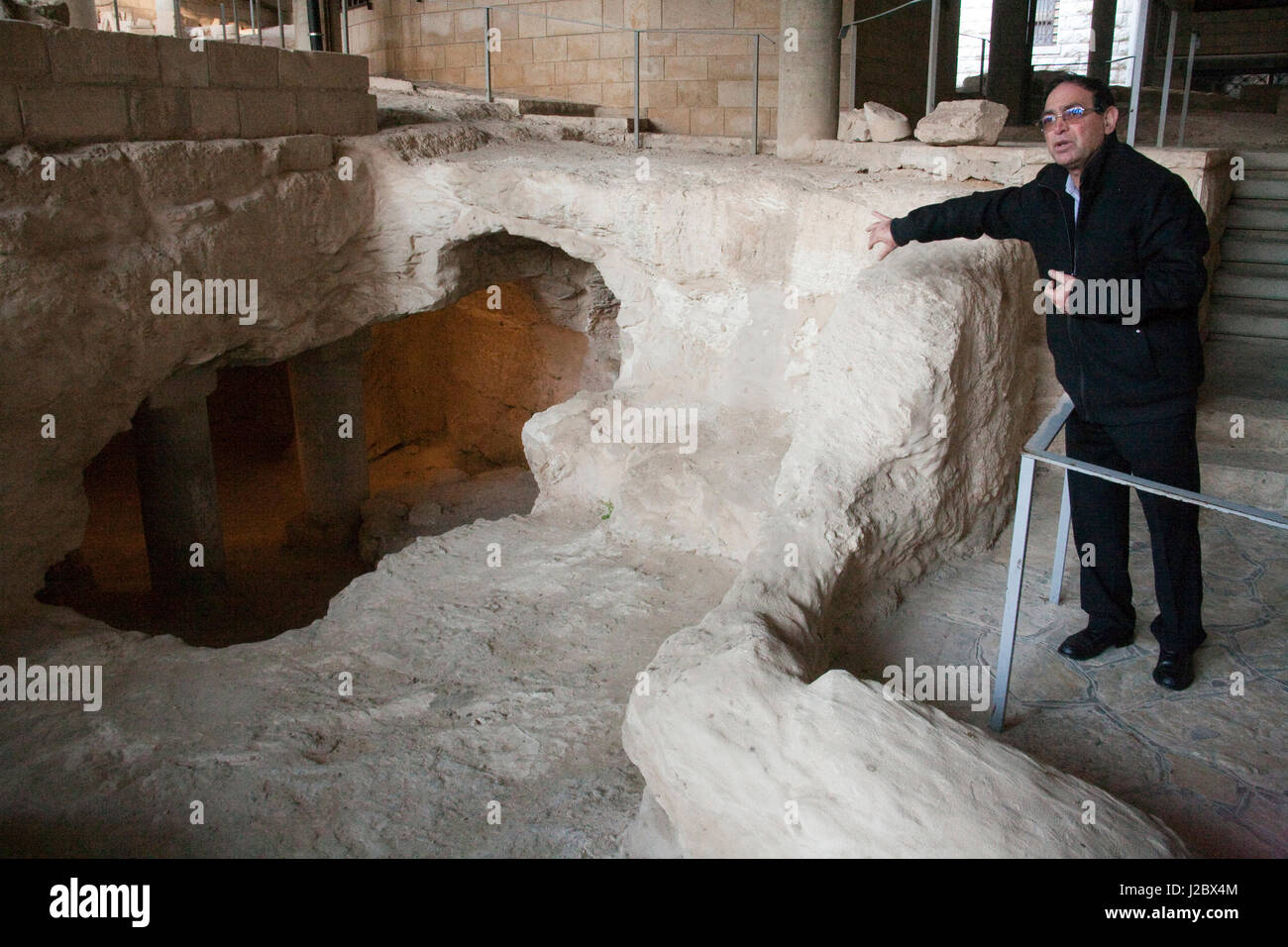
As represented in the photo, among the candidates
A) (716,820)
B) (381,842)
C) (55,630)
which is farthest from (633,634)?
(55,630)

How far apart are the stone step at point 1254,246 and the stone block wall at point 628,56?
567 centimetres

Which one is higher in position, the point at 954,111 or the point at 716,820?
the point at 954,111

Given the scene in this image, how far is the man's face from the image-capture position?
9.79ft

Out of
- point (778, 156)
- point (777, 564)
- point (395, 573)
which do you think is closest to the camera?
point (777, 564)

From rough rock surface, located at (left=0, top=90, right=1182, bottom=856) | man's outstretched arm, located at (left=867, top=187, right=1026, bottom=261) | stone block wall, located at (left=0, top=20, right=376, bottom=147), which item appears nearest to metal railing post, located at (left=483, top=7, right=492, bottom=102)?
rough rock surface, located at (left=0, top=90, right=1182, bottom=856)

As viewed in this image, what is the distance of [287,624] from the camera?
8750 mm

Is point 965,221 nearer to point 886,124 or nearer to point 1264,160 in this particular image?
point 886,124

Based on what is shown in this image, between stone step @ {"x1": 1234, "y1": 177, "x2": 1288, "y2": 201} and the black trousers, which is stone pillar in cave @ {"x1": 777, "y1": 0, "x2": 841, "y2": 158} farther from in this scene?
the black trousers

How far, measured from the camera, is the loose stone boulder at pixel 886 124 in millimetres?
6898

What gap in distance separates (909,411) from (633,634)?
5.28 ft

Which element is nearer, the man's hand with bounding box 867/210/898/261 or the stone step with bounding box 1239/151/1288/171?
the man's hand with bounding box 867/210/898/261

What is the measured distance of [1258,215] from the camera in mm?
5926

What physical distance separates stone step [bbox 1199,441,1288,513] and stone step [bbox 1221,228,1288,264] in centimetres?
170

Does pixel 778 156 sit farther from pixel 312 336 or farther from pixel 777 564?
pixel 777 564
